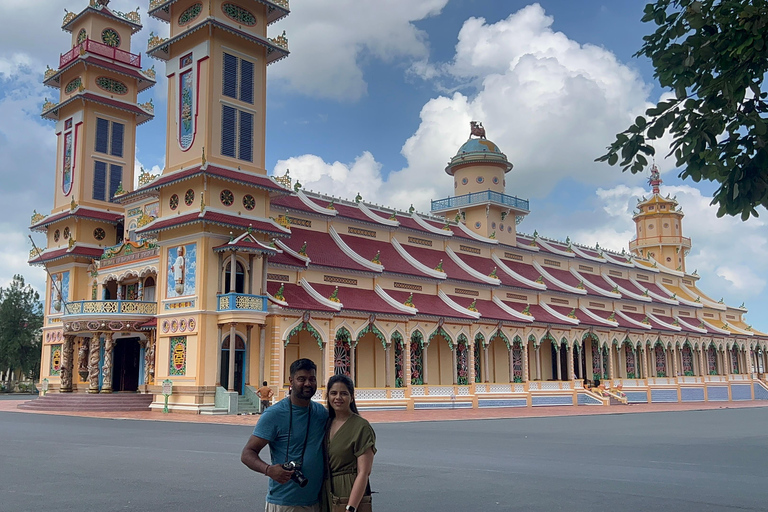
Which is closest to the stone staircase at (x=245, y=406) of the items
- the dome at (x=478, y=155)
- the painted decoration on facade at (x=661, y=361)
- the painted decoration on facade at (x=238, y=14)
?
the painted decoration on facade at (x=238, y=14)

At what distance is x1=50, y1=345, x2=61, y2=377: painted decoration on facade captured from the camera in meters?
37.5

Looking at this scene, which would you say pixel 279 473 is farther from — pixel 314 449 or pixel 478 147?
pixel 478 147

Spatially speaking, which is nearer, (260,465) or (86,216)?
(260,465)

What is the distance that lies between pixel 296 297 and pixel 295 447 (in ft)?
87.2

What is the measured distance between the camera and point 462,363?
39562 millimetres

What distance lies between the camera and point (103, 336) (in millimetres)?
33594

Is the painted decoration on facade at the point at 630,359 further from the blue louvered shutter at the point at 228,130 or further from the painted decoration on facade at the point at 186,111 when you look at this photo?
the painted decoration on facade at the point at 186,111

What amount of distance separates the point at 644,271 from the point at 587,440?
47.7m

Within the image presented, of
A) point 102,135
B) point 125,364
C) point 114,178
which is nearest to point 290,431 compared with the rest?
point 125,364

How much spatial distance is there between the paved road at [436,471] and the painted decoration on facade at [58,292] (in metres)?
18.8

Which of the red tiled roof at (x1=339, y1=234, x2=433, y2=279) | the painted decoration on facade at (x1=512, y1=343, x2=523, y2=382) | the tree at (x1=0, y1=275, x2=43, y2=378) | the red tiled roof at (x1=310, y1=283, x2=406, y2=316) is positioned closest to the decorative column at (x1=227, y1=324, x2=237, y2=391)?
the red tiled roof at (x1=310, y1=283, x2=406, y2=316)

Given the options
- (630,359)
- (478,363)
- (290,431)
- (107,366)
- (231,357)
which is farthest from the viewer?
(630,359)

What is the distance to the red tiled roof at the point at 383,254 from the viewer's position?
124 feet

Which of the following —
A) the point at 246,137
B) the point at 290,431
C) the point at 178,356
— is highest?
the point at 246,137
